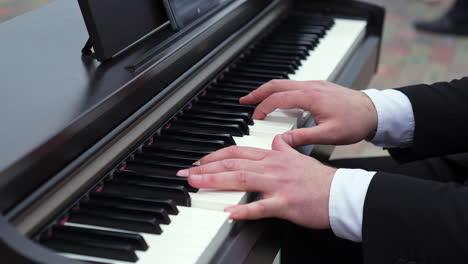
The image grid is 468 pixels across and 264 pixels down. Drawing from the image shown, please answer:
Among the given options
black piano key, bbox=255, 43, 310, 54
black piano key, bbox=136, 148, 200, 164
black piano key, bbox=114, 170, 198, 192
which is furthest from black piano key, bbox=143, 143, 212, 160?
black piano key, bbox=255, 43, 310, 54

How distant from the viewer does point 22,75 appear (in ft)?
3.88

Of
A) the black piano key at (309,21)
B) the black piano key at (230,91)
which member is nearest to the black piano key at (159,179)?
the black piano key at (230,91)

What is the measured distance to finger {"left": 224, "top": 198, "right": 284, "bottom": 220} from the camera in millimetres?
957

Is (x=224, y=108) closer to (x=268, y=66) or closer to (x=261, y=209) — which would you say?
(x=268, y=66)

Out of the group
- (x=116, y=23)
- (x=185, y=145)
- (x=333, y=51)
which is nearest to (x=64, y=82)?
(x=116, y=23)

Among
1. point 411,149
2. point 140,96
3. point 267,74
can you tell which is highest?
point 140,96

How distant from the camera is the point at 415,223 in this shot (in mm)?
989

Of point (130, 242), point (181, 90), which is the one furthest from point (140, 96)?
point (130, 242)

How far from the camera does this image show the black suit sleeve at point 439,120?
141cm

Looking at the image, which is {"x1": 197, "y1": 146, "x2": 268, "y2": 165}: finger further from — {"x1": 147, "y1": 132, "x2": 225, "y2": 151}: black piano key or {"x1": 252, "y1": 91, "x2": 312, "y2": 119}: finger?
{"x1": 252, "y1": 91, "x2": 312, "y2": 119}: finger

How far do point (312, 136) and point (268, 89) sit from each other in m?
0.18

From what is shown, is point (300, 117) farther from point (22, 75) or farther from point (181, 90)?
point (22, 75)

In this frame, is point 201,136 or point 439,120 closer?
point 201,136

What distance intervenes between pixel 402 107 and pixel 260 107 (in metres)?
0.37
